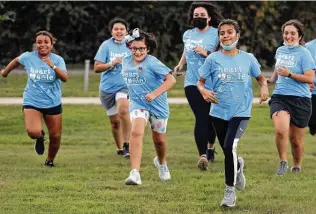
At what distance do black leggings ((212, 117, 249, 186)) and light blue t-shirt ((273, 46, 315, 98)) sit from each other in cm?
213

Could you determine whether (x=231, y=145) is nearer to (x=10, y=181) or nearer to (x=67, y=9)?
(x=10, y=181)

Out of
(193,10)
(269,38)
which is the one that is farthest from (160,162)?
(269,38)

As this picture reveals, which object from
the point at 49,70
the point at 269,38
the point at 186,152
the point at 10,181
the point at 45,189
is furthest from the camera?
the point at 269,38

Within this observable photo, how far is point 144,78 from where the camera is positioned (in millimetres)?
10562

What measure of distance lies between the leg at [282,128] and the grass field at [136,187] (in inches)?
13.7

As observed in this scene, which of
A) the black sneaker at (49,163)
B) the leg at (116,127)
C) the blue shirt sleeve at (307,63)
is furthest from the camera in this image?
the leg at (116,127)

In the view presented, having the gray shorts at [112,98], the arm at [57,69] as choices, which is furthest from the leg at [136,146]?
the gray shorts at [112,98]

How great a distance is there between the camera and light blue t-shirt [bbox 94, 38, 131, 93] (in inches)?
523

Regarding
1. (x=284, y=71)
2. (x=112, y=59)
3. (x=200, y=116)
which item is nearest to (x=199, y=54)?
(x=200, y=116)

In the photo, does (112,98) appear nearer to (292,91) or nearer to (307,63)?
(292,91)

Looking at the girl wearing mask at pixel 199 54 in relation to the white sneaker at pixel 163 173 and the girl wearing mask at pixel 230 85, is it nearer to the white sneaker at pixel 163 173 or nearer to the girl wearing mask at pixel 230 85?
the white sneaker at pixel 163 173

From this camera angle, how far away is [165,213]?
8.77m

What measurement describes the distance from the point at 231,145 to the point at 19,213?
87.7 inches

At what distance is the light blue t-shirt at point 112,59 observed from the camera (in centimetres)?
1329
